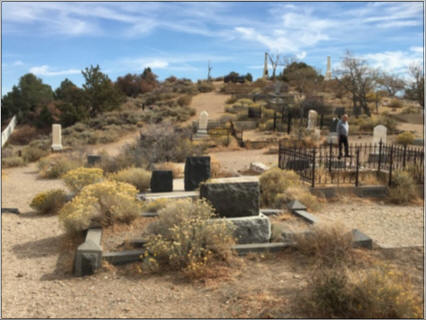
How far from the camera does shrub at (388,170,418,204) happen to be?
11.4 metres

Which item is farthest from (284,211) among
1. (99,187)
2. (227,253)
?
(99,187)

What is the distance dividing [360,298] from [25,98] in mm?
56914

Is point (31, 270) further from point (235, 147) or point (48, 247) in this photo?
point (235, 147)

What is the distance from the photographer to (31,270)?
677cm

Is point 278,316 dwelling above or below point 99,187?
below

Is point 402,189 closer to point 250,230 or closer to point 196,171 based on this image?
point 196,171

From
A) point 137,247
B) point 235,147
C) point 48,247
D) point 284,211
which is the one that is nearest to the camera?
point 137,247

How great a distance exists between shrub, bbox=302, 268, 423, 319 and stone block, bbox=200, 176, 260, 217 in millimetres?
2927

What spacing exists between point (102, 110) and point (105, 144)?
10402mm

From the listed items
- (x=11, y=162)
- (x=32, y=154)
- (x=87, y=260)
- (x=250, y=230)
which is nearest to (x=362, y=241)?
(x=250, y=230)

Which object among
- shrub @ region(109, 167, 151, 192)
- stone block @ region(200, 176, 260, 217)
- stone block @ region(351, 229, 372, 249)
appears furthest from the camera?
shrub @ region(109, 167, 151, 192)

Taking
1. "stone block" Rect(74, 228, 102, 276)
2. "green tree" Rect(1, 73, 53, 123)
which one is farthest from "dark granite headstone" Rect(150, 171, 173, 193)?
"green tree" Rect(1, 73, 53, 123)

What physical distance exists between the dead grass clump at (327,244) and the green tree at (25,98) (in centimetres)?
5010

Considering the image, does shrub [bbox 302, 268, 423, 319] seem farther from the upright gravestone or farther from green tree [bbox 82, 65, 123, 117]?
green tree [bbox 82, 65, 123, 117]
